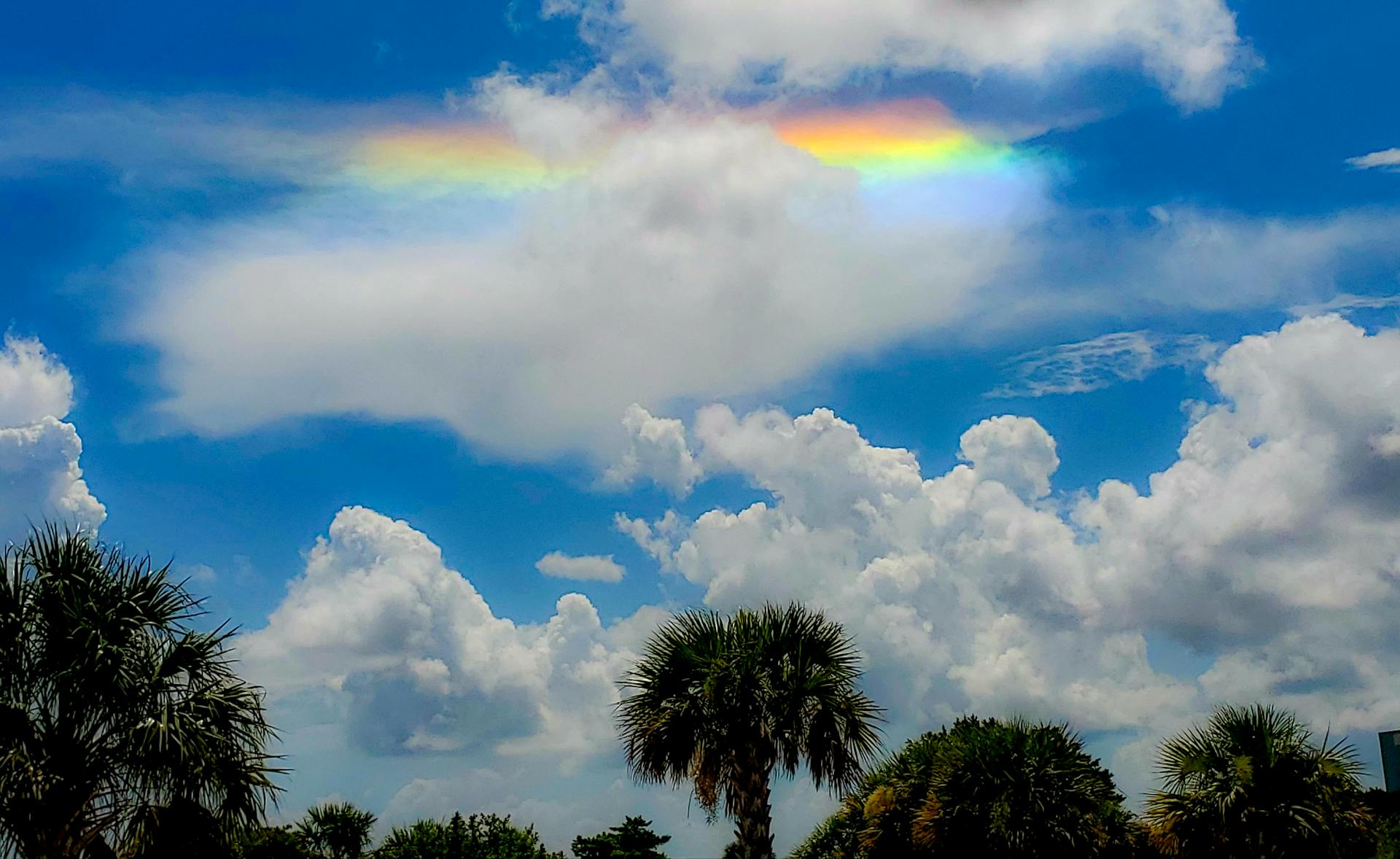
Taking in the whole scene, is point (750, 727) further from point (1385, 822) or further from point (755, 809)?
point (1385, 822)

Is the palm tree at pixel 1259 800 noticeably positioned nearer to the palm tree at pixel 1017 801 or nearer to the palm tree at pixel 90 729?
the palm tree at pixel 1017 801

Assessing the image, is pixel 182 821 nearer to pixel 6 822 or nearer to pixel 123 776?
pixel 123 776

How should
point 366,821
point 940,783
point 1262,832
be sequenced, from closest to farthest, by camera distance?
point 1262,832 → point 940,783 → point 366,821

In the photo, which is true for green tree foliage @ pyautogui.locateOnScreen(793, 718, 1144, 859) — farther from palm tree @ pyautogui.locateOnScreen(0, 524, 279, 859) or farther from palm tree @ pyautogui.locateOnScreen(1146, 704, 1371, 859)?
palm tree @ pyautogui.locateOnScreen(0, 524, 279, 859)

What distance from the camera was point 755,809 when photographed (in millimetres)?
28391

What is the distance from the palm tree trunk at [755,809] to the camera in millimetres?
28297

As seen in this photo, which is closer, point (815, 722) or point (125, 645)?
point (125, 645)

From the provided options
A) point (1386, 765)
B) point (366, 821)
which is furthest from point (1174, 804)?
point (1386, 765)

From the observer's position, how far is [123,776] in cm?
2075

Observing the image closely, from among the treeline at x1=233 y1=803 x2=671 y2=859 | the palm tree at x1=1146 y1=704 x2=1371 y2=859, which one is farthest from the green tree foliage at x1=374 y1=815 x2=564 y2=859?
the palm tree at x1=1146 y1=704 x2=1371 y2=859

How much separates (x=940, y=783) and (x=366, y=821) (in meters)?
23.0

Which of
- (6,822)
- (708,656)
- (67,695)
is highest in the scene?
(708,656)

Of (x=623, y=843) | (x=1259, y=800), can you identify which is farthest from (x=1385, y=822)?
(x=623, y=843)

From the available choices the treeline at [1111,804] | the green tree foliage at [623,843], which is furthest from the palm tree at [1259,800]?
the green tree foliage at [623,843]
